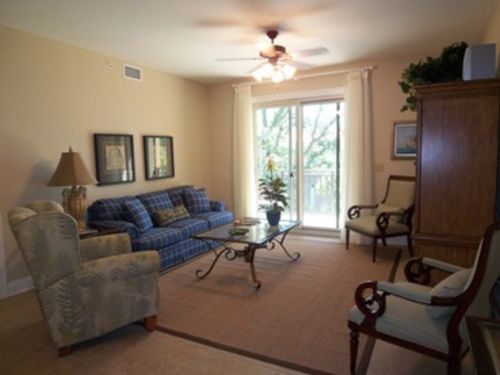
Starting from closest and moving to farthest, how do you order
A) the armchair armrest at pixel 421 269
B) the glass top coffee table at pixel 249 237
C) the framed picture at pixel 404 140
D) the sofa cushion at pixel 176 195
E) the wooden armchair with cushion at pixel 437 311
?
1. the wooden armchair with cushion at pixel 437 311
2. the armchair armrest at pixel 421 269
3. the glass top coffee table at pixel 249 237
4. the framed picture at pixel 404 140
5. the sofa cushion at pixel 176 195

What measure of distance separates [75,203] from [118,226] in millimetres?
517

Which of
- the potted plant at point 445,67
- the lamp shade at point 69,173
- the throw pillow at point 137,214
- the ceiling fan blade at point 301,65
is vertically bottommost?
the throw pillow at point 137,214

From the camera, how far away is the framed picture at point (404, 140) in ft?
15.3

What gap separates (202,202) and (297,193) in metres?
1.65

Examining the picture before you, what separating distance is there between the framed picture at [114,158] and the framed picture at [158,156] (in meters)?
0.27

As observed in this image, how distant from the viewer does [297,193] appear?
571cm

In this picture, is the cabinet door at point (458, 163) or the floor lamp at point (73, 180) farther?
the floor lamp at point (73, 180)

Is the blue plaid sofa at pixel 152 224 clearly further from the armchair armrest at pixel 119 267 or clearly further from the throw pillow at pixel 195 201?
the armchair armrest at pixel 119 267

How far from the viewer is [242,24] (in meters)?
3.29

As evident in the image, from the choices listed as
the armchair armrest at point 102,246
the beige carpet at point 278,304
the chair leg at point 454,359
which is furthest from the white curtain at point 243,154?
the chair leg at point 454,359

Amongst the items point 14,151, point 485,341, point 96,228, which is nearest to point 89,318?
point 96,228

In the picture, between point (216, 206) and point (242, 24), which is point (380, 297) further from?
point (216, 206)

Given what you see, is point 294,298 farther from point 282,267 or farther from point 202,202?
point 202,202

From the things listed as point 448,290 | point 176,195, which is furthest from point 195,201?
point 448,290
